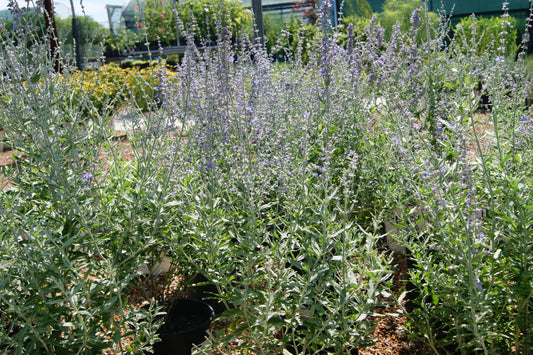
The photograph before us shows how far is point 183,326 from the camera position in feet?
9.07

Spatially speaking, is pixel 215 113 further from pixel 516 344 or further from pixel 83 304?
pixel 516 344

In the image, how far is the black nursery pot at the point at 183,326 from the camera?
253cm

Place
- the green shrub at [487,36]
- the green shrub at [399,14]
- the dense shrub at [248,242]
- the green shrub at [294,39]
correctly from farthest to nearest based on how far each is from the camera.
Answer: the green shrub at [399,14] → the green shrub at [294,39] → the green shrub at [487,36] → the dense shrub at [248,242]

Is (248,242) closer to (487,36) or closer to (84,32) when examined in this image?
(84,32)

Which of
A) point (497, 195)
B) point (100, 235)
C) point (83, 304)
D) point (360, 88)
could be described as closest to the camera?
point (83, 304)

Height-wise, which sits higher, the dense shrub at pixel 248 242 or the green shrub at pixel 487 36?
the green shrub at pixel 487 36

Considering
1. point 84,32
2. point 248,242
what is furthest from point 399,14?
point 248,242

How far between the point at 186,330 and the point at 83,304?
2.30 feet

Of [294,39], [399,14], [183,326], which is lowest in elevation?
[183,326]

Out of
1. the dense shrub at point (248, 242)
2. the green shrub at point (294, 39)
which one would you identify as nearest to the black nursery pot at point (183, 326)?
the dense shrub at point (248, 242)

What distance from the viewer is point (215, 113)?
2.53 meters

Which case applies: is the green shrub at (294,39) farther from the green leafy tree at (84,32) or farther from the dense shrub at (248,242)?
the green leafy tree at (84,32)

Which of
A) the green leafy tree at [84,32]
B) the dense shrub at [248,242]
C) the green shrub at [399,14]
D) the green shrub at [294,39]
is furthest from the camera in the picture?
the green shrub at [399,14]

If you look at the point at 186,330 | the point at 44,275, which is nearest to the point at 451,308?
the point at 186,330
